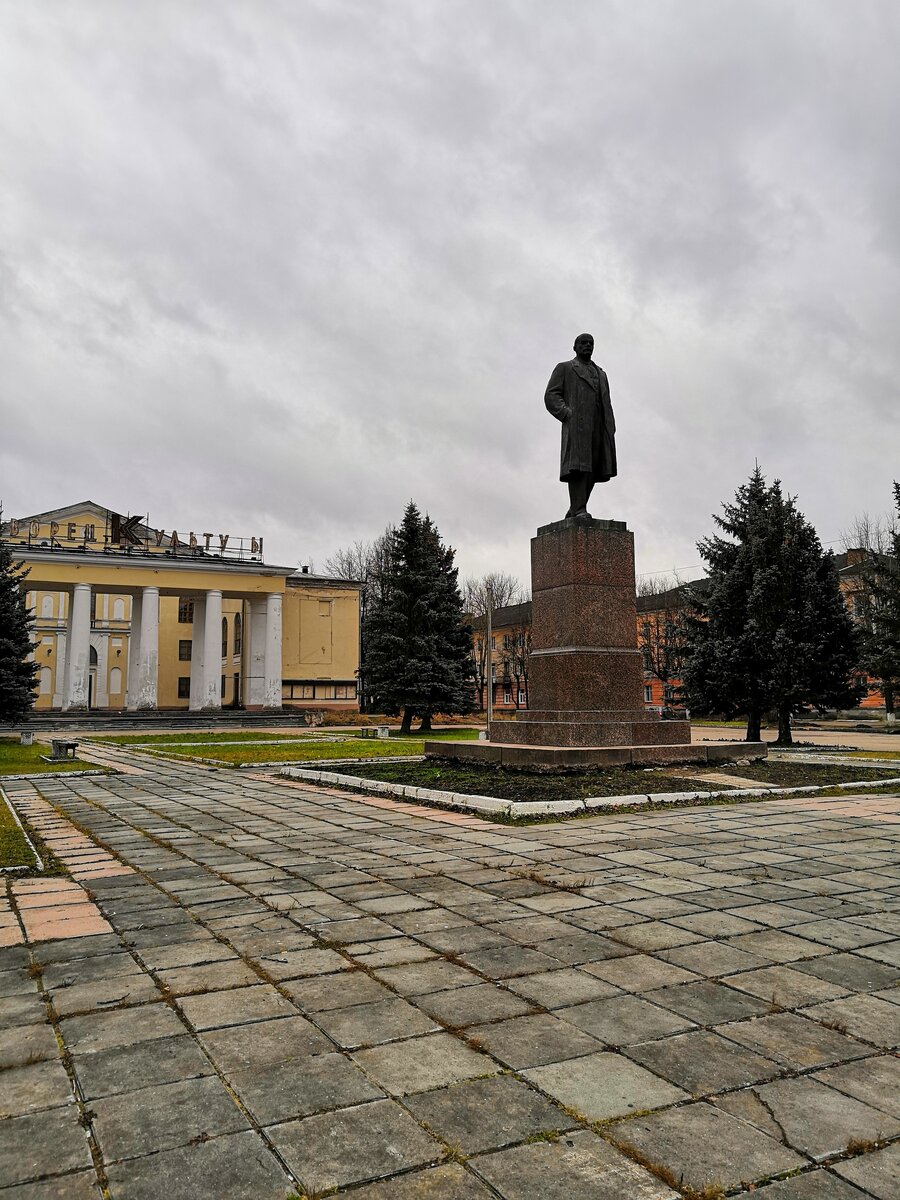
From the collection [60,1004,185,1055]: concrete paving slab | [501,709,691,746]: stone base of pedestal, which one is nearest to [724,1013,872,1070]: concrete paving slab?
[60,1004,185,1055]: concrete paving slab

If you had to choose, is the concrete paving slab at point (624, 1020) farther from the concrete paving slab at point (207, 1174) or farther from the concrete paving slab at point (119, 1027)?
the concrete paving slab at point (119, 1027)

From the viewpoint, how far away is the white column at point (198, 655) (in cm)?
4276

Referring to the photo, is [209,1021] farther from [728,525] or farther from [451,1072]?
[728,525]

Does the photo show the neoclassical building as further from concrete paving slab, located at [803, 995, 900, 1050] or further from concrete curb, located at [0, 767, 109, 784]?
concrete paving slab, located at [803, 995, 900, 1050]

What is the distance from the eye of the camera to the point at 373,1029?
2.78 m

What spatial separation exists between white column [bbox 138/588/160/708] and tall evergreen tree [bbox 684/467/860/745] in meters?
27.1

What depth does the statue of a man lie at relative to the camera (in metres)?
11.4

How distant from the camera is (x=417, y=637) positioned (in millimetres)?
31734

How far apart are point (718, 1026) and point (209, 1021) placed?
5.69 feet

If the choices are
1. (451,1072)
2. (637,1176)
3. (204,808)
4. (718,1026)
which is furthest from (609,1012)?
(204,808)

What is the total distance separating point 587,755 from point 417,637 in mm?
22254

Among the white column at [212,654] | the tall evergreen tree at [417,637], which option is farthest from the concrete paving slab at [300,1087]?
the white column at [212,654]

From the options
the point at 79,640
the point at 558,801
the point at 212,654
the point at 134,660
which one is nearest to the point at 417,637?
the point at 212,654

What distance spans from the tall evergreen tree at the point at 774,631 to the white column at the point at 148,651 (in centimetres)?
2709
